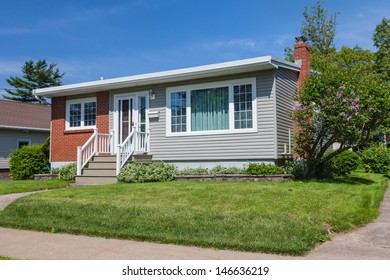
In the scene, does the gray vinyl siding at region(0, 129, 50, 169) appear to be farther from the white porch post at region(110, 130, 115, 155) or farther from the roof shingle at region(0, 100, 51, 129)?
the white porch post at region(110, 130, 115, 155)

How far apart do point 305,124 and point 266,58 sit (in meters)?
2.26

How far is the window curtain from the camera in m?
13.1

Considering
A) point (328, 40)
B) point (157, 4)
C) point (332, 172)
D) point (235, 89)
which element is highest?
point (328, 40)

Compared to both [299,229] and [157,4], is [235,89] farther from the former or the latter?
[299,229]

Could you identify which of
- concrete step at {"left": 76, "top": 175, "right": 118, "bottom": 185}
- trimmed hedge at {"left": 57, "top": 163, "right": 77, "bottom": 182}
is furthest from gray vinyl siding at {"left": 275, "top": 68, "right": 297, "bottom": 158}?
trimmed hedge at {"left": 57, "top": 163, "right": 77, "bottom": 182}

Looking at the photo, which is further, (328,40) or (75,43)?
(328,40)

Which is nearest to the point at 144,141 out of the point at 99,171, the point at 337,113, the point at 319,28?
the point at 99,171

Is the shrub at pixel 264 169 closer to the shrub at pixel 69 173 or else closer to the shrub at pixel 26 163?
the shrub at pixel 69 173

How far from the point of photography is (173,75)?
43.8ft

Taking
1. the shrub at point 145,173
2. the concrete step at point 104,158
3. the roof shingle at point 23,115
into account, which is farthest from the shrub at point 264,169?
the roof shingle at point 23,115

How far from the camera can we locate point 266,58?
1166 centimetres

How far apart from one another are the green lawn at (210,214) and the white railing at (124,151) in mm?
3143
